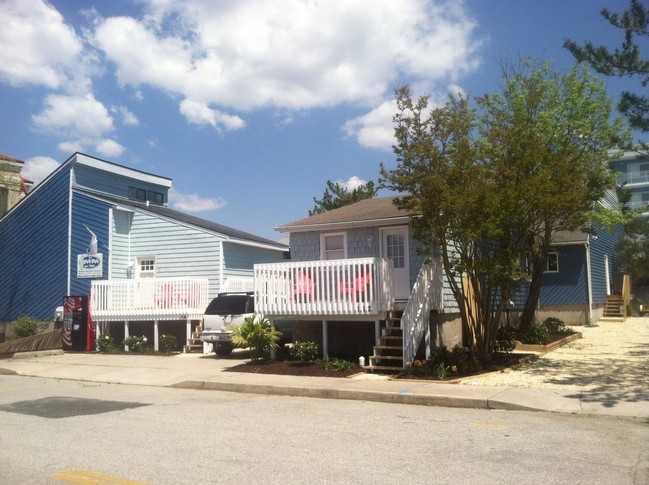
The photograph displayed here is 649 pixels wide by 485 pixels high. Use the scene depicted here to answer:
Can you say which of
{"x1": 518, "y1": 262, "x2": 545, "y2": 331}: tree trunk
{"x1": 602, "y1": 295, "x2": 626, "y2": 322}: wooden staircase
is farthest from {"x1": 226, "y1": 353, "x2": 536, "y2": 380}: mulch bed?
{"x1": 602, "y1": 295, "x2": 626, "y2": 322}: wooden staircase

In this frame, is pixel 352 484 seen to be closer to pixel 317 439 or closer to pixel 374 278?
pixel 317 439

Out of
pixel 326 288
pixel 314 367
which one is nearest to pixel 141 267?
pixel 326 288

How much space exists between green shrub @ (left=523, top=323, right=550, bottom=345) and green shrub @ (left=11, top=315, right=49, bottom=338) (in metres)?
17.6

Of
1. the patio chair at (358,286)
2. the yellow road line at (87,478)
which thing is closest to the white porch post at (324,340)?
the patio chair at (358,286)

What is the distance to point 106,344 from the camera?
19.6m

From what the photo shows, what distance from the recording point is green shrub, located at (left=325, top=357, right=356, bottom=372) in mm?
13602

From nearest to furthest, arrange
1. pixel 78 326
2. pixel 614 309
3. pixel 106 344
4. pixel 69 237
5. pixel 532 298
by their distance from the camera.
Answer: pixel 106 344, pixel 532 298, pixel 78 326, pixel 69 237, pixel 614 309

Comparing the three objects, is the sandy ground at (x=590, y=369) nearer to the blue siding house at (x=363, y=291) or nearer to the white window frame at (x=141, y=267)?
the blue siding house at (x=363, y=291)

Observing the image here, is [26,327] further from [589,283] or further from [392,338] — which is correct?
[589,283]

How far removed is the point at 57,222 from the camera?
77.7ft

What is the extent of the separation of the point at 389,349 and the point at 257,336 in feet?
10.9

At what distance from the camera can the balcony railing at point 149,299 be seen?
63.3 feet

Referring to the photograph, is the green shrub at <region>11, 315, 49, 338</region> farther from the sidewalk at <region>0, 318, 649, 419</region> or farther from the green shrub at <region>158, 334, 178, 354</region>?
the green shrub at <region>158, 334, 178, 354</region>

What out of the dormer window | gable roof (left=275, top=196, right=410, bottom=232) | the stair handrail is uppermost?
the dormer window
